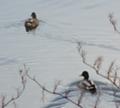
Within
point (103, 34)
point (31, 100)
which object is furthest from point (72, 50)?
point (31, 100)

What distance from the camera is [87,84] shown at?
26.7 ft

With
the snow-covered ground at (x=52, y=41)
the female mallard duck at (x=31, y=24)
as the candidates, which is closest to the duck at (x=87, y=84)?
the snow-covered ground at (x=52, y=41)

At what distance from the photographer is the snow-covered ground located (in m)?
9.23

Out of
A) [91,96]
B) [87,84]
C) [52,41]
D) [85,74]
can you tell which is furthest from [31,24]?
[91,96]

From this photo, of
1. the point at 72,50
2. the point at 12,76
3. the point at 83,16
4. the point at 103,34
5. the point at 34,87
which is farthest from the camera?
the point at 83,16

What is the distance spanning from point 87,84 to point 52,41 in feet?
11.8

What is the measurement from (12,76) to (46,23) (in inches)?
147

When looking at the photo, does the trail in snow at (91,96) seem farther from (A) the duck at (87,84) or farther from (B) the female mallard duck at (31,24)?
(B) the female mallard duck at (31,24)

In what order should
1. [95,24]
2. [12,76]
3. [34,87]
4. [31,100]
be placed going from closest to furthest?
1. [31,100]
2. [34,87]
3. [12,76]
4. [95,24]

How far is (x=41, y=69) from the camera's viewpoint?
9.88 metres

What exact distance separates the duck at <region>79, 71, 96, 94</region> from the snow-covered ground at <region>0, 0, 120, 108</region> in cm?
22

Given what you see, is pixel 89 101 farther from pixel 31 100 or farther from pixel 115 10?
pixel 115 10

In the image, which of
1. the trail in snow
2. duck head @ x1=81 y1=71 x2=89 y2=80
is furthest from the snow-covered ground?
duck head @ x1=81 y1=71 x2=89 y2=80

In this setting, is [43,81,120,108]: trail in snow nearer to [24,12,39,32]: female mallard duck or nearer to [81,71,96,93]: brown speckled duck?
[81,71,96,93]: brown speckled duck
